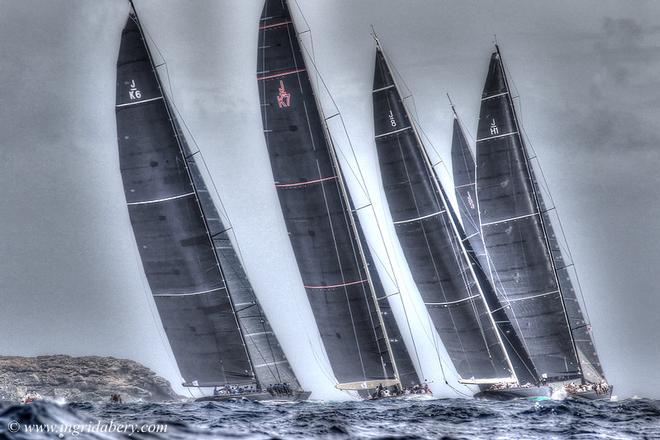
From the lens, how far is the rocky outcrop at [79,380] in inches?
3735

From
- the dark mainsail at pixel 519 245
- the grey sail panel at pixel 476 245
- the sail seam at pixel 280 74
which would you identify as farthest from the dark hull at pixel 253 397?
the sail seam at pixel 280 74

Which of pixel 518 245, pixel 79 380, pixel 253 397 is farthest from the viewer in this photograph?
pixel 79 380

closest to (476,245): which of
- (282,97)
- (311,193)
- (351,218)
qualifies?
(351,218)

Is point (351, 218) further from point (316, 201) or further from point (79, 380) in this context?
point (79, 380)

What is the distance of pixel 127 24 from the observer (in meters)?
42.2

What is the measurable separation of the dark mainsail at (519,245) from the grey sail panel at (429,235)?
1760 mm

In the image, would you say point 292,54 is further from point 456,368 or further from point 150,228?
point 456,368

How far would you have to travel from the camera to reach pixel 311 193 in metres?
44.2

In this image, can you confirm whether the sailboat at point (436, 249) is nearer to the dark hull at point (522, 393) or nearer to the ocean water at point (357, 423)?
the dark hull at point (522, 393)

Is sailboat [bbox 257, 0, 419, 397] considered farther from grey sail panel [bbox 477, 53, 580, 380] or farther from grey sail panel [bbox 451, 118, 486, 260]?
grey sail panel [bbox 451, 118, 486, 260]

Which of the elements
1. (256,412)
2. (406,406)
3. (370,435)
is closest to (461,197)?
(406,406)

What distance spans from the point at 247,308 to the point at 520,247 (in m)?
12.9

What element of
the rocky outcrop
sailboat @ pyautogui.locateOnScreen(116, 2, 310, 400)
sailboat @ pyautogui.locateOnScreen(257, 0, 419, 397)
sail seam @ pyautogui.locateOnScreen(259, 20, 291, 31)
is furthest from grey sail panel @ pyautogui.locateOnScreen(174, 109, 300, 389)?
the rocky outcrop

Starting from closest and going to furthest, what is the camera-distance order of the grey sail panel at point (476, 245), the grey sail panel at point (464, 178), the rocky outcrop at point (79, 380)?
1. the grey sail panel at point (476, 245)
2. the grey sail panel at point (464, 178)
3. the rocky outcrop at point (79, 380)
